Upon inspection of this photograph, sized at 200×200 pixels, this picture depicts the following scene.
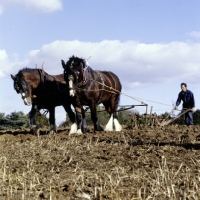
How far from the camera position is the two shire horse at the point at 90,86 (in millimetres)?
12758

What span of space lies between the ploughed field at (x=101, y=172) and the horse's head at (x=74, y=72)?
3251 mm

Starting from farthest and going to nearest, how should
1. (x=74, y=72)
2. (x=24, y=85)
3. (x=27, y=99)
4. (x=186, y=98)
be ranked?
1. (x=186, y=98)
2. (x=27, y=99)
3. (x=24, y=85)
4. (x=74, y=72)

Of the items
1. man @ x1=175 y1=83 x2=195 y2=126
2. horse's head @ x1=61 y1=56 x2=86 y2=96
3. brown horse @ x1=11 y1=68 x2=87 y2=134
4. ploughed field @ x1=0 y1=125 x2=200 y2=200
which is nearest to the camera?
ploughed field @ x1=0 y1=125 x2=200 y2=200

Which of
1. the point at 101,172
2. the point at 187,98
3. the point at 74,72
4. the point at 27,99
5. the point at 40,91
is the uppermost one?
the point at 74,72

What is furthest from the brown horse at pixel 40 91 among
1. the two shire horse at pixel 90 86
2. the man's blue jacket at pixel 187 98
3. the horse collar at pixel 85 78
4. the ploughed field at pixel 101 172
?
the man's blue jacket at pixel 187 98

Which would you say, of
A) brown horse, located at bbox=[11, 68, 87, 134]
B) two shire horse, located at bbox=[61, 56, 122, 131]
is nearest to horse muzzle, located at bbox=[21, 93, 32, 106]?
brown horse, located at bbox=[11, 68, 87, 134]

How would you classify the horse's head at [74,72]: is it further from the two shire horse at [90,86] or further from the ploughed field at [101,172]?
the ploughed field at [101,172]

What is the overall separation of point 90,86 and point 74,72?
2.14ft

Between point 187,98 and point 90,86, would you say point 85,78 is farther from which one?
point 187,98

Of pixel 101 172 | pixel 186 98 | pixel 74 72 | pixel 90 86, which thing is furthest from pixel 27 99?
pixel 101 172

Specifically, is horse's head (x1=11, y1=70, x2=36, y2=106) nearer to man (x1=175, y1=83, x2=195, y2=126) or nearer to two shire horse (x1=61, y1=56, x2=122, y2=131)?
two shire horse (x1=61, y1=56, x2=122, y2=131)

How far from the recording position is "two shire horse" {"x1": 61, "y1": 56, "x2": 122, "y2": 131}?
1276 cm

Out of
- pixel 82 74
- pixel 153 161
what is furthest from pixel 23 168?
pixel 82 74

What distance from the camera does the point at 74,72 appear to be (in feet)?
41.7
